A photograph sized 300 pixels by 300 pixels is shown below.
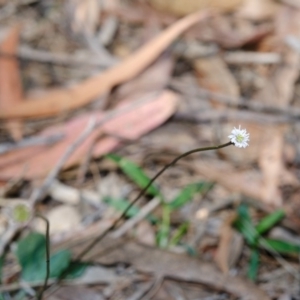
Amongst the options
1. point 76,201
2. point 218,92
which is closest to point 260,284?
point 76,201

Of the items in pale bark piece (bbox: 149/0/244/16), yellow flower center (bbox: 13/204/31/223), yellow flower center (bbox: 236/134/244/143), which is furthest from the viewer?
pale bark piece (bbox: 149/0/244/16)

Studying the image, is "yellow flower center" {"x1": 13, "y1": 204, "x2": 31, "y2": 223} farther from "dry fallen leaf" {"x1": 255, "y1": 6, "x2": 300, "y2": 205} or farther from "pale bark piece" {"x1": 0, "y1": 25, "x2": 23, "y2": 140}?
"dry fallen leaf" {"x1": 255, "y1": 6, "x2": 300, "y2": 205}

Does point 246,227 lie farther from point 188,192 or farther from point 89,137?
point 89,137

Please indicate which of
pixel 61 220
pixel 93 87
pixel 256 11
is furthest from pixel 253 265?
pixel 256 11

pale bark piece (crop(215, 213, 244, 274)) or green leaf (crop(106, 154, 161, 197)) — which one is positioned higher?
green leaf (crop(106, 154, 161, 197))

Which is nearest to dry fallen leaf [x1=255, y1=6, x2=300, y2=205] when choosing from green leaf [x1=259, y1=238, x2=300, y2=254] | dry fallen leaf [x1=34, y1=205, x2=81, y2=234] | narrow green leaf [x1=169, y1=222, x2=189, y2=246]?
green leaf [x1=259, y1=238, x2=300, y2=254]

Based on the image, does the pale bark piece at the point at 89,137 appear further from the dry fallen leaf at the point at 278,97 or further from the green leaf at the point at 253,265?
the green leaf at the point at 253,265

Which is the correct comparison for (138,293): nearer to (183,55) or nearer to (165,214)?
(165,214)
